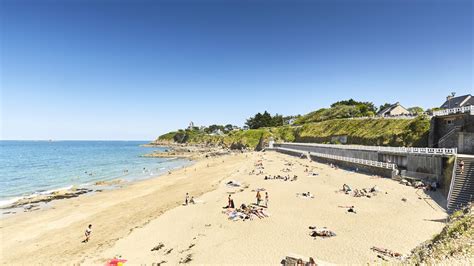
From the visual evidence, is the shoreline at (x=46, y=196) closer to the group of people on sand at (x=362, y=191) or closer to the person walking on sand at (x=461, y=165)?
the group of people on sand at (x=362, y=191)

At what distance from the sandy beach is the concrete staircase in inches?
37.0

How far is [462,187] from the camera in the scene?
17281 millimetres

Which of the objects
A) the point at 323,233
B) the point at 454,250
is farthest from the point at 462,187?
the point at 454,250

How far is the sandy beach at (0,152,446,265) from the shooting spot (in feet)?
39.6

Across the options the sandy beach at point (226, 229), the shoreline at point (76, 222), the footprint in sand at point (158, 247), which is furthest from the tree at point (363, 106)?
the footprint in sand at point (158, 247)

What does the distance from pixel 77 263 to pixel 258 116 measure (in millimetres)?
118789

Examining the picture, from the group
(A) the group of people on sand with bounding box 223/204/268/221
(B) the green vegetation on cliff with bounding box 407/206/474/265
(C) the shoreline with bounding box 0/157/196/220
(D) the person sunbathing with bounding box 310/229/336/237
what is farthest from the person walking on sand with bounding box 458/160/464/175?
(C) the shoreline with bounding box 0/157/196/220

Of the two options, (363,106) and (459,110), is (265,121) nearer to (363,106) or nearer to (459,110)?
(363,106)

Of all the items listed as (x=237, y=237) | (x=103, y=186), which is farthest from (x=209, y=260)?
(x=103, y=186)

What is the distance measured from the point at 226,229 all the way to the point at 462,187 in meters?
15.7

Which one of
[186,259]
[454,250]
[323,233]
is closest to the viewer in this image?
[454,250]

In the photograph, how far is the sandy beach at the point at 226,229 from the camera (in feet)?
39.6

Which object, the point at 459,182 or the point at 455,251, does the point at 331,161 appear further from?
the point at 455,251

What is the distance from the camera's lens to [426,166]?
Answer: 78.7 ft
